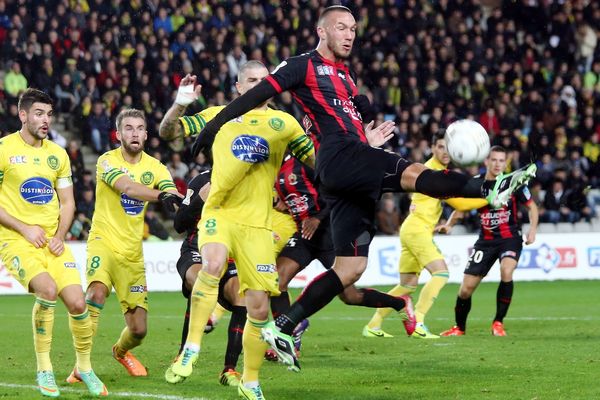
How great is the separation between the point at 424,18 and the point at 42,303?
22.3 metres

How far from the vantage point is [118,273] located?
9.84 metres

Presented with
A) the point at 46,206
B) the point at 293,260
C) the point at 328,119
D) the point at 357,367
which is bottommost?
the point at 357,367

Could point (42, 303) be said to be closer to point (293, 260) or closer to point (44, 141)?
point (44, 141)

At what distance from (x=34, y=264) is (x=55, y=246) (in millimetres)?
234

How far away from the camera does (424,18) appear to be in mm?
29328

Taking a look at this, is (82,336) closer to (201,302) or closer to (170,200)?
(201,302)

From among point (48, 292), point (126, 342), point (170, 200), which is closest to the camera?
point (48, 292)

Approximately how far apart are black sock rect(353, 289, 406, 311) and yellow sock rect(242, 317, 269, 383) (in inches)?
160

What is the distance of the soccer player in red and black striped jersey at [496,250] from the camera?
13.3m

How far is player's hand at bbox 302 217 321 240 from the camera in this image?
36.6ft

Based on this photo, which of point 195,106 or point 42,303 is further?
point 195,106

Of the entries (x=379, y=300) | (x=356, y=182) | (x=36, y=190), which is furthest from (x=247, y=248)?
(x=379, y=300)

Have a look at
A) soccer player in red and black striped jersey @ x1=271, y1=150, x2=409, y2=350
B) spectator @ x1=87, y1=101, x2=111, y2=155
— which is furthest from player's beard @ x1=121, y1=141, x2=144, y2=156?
spectator @ x1=87, y1=101, x2=111, y2=155

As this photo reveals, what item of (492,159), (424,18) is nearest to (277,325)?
(492,159)
